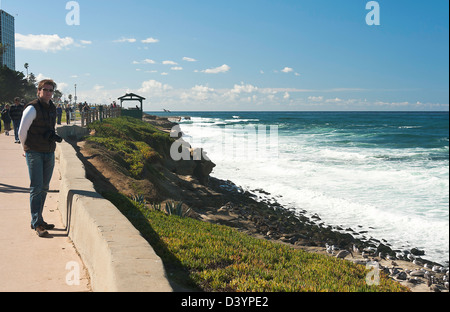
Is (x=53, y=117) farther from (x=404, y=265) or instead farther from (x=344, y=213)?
(x=344, y=213)

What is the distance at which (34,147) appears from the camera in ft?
17.8

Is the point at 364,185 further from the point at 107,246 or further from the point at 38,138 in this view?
the point at 107,246

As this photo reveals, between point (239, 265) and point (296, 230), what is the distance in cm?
872

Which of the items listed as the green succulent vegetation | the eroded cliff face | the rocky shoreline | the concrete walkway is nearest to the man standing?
the concrete walkway

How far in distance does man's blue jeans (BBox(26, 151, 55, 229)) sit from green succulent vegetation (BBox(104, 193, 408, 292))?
141cm

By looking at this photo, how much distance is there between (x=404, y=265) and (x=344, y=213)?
5237 mm

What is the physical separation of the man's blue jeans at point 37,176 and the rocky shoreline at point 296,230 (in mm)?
4741

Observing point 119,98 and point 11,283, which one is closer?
point 11,283

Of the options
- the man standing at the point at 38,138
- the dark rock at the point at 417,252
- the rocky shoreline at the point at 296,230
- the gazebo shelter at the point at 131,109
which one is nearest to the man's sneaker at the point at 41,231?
the man standing at the point at 38,138

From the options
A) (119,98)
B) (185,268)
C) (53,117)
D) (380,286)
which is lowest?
(380,286)

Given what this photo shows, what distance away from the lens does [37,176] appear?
5473mm

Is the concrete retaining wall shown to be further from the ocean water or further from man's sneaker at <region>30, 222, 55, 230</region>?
the ocean water

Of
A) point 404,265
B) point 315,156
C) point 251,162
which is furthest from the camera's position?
point 315,156

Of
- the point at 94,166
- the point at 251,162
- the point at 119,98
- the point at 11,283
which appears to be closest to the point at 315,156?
the point at 251,162
